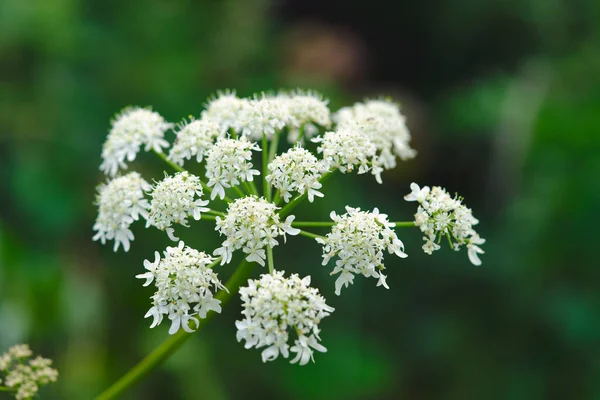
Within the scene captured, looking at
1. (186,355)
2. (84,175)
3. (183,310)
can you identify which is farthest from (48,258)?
(183,310)

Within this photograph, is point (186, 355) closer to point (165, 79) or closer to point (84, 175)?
point (84, 175)

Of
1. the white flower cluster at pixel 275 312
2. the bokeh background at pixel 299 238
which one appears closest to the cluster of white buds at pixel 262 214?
the white flower cluster at pixel 275 312

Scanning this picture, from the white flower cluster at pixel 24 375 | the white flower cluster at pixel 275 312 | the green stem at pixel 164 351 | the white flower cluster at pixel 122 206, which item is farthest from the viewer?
the white flower cluster at pixel 122 206

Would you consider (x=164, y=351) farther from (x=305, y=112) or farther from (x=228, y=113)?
(x=305, y=112)

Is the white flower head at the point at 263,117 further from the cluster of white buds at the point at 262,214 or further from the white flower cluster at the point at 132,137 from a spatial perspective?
the white flower cluster at the point at 132,137

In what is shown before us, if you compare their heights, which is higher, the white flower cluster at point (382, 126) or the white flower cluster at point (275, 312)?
the white flower cluster at point (382, 126)

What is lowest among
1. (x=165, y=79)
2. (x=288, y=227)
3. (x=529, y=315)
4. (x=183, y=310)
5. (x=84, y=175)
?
(x=183, y=310)
